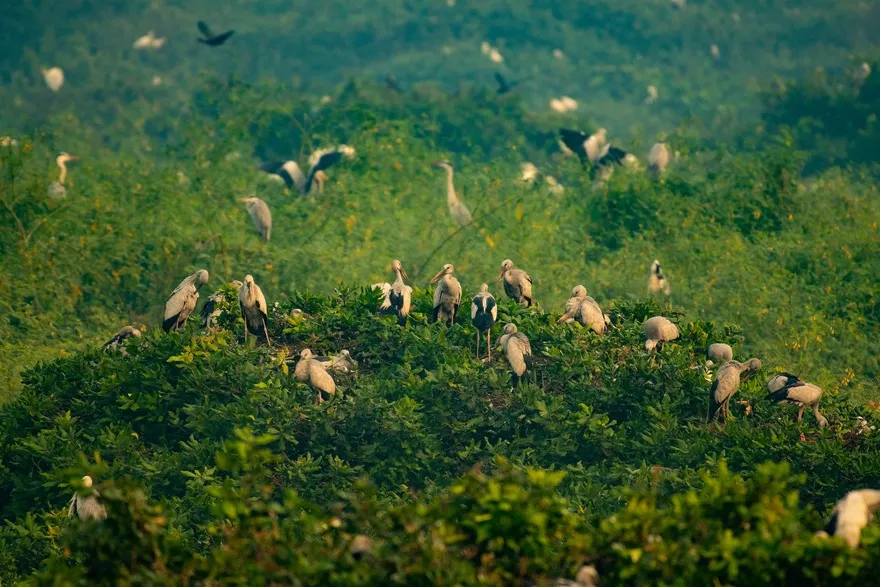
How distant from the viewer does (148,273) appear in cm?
1677

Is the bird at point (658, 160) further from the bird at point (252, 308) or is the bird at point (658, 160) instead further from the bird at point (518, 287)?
the bird at point (252, 308)

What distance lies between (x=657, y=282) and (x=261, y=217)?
5.22m

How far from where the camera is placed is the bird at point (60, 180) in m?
18.5

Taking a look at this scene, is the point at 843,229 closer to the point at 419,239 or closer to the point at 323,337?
the point at 419,239

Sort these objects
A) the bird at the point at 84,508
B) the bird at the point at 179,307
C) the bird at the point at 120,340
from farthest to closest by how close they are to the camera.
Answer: the bird at the point at 179,307 → the bird at the point at 120,340 → the bird at the point at 84,508

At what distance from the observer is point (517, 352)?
11.9 metres

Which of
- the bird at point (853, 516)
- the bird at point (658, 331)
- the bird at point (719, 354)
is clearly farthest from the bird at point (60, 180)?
the bird at point (853, 516)

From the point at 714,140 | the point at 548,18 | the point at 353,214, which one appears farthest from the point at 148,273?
the point at 548,18

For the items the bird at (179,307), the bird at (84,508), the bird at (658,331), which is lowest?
the bird at (179,307)

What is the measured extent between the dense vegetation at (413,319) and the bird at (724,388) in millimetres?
250

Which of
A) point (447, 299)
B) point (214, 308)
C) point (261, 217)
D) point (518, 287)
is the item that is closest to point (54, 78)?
point (261, 217)

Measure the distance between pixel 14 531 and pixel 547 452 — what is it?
13.9ft

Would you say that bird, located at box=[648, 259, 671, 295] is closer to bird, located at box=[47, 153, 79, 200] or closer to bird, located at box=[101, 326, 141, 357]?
bird, located at box=[101, 326, 141, 357]

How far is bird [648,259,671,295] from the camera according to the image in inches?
664
